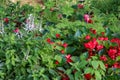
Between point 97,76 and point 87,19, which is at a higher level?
point 87,19

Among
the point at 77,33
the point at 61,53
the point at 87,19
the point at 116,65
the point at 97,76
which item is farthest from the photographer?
the point at 87,19

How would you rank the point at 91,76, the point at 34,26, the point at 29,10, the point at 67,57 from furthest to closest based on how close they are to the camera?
1. the point at 29,10
2. the point at 34,26
3. the point at 67,57
4. the point at 91,76

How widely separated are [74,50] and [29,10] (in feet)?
4.35

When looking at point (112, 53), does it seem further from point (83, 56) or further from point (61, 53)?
point (61, 53)

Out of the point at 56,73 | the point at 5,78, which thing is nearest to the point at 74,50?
the point at 56,73

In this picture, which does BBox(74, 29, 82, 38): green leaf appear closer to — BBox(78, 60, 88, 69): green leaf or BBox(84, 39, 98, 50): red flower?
BBox(84, 39, 98, 50): red flower

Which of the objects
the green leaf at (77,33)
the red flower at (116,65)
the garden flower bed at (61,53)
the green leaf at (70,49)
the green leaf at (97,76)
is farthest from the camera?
the green leaf at (77,33)

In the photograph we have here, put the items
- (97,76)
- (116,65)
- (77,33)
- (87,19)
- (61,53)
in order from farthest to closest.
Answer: (87,19) < (77,33) < (61,53) < (116,65) < (97,76)

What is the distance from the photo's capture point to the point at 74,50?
12.8ft

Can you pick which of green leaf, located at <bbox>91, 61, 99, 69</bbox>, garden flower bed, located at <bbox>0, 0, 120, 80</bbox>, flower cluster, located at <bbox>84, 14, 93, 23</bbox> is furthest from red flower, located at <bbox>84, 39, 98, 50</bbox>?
flower cluster, located at <bbox>84, 14, 93, 23</bbox>

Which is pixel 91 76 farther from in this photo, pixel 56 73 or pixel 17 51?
pixel 17 51

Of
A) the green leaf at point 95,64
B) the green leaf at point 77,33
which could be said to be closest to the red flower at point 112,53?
the green leaf at point 95,64

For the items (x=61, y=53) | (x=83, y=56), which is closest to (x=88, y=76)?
(x=83, y=56)

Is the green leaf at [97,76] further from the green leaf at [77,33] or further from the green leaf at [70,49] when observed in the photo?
the green leaf at [77,33]
